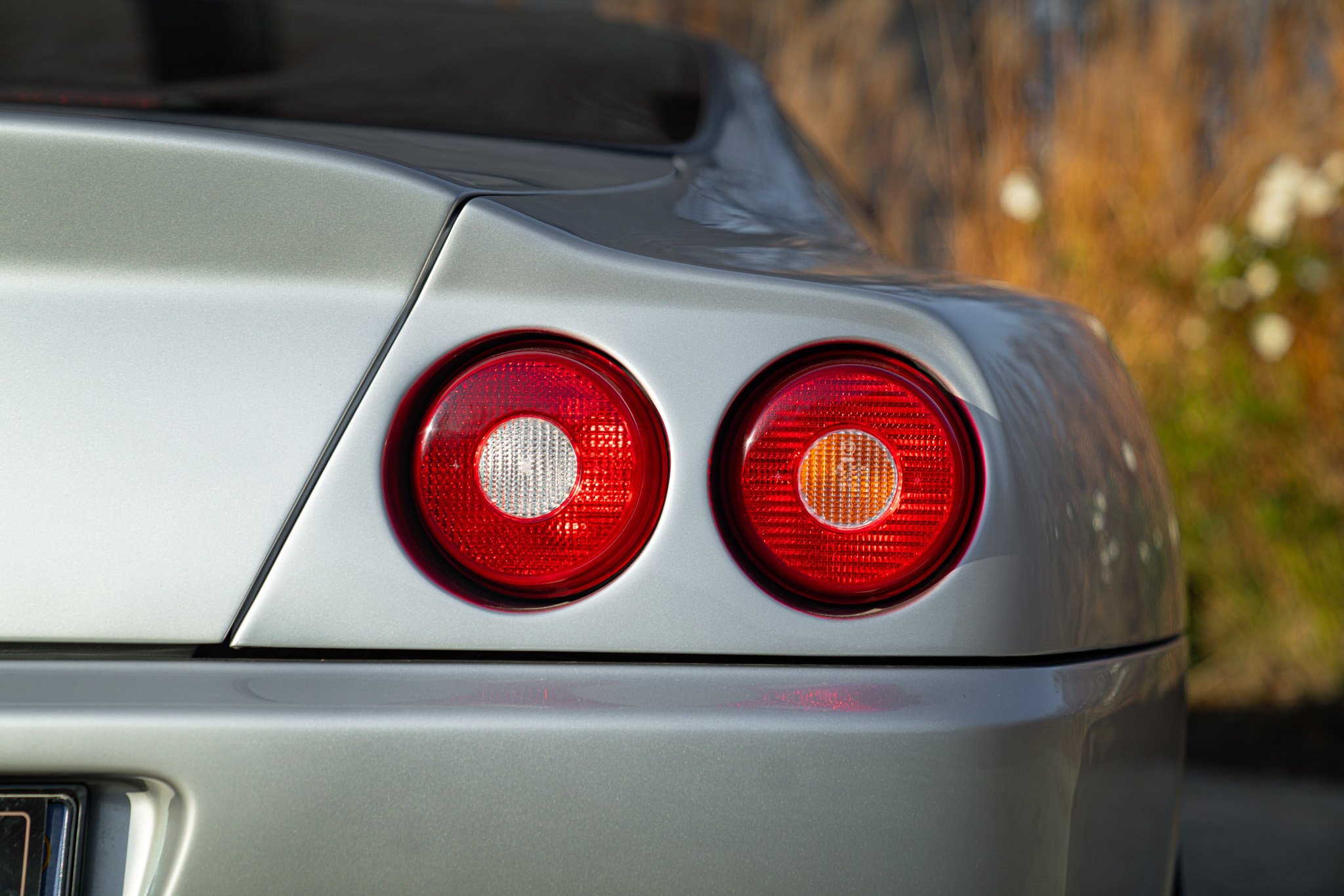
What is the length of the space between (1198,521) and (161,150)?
13.0 feet

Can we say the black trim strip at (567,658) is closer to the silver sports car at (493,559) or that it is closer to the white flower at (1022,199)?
the silver sports car at (493,559)

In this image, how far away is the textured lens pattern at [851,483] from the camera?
98cm

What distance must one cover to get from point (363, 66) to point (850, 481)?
4.04ft

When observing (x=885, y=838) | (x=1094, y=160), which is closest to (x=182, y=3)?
(x=885, y=838)

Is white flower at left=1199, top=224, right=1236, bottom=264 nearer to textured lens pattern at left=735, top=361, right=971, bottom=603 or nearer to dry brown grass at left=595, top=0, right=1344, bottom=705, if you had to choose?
dry brown grass at left=595, top=0, right=1344, bottom=705

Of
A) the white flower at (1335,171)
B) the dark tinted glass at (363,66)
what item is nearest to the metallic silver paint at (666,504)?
the dark tinted glass at (363,66)

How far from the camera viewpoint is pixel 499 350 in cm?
97

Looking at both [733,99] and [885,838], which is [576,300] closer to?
[885,838]

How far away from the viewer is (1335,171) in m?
3.72

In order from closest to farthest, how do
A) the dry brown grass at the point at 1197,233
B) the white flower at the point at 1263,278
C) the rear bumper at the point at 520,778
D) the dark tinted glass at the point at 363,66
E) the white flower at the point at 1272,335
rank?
the rear bumper at the point at 520,778, the dark tinted glass at the point at 363,66, the white flower at the point at 1272,335, the white flower at the point at 1263,278, the dry brown grass at the point at 1197,233

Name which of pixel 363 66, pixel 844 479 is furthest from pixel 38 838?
pixel 363 66

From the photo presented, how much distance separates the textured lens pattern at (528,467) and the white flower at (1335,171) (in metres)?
3.62

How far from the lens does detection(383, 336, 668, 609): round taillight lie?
965 millimetres

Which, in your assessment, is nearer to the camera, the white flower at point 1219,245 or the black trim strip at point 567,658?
the black trim strip at point 567,658
